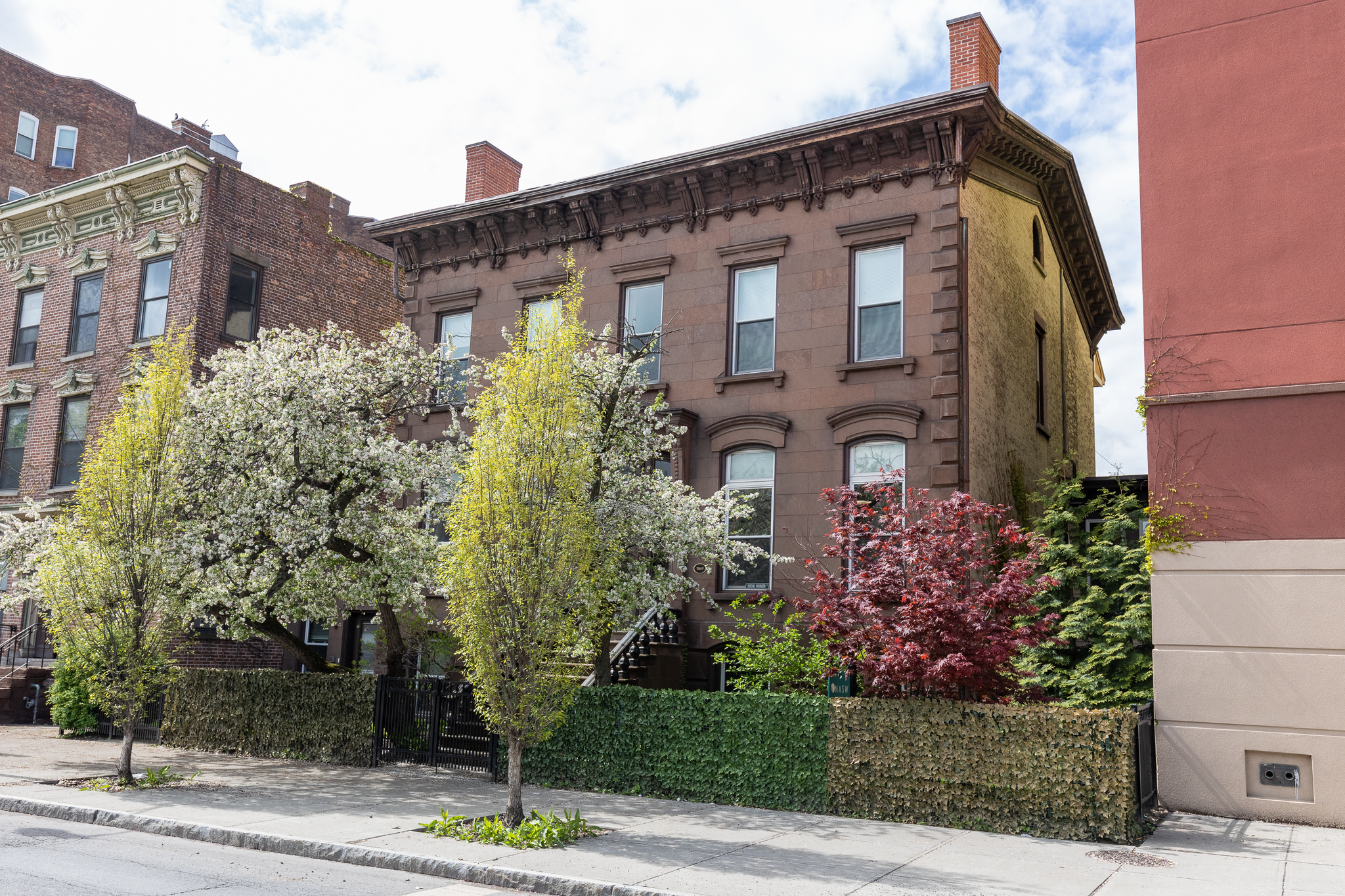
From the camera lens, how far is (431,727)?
15.1 meters

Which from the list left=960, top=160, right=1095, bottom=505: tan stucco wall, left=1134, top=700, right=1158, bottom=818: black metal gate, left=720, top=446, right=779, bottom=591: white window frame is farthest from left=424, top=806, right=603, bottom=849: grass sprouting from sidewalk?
left=960, top=160, right=1095, bottom=505: tan stucco wall

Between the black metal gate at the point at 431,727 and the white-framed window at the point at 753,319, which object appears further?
the white-framed window at the point at 753,319

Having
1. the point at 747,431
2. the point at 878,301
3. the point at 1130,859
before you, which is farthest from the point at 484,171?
the point at 1130,859

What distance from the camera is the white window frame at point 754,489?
17422 mm

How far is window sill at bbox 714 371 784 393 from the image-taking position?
1786 cm

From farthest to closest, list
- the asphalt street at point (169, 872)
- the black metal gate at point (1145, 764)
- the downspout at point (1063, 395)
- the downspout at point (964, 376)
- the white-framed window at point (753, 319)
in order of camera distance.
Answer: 1. the downspout at point (1063, 395)
2. the white-framed window at point (753, 319)
3. the downspout at point (964, 376)
4. the black metal gate at point (1145, 764)
5. the asphalt street at point (169, 872)

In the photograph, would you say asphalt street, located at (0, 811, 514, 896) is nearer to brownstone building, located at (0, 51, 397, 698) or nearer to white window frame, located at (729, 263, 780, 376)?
white window frame, located at (729, 263, 780, 376)

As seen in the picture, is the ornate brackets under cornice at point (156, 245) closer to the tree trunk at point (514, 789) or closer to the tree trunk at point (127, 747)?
the tree trunk at point (127, 747)

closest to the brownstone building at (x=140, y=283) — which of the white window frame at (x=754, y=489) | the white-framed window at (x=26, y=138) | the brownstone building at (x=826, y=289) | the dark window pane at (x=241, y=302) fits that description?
the dark window pane at (x=241, y=302)

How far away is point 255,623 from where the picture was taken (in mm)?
16047

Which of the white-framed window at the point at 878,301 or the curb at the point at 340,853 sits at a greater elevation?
the white-framed window at the point at 878,301

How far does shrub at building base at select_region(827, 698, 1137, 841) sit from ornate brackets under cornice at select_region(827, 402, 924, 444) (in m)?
5.81

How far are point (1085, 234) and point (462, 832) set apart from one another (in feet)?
62.5

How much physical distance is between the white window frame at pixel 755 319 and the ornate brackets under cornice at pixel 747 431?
872 millimetres
